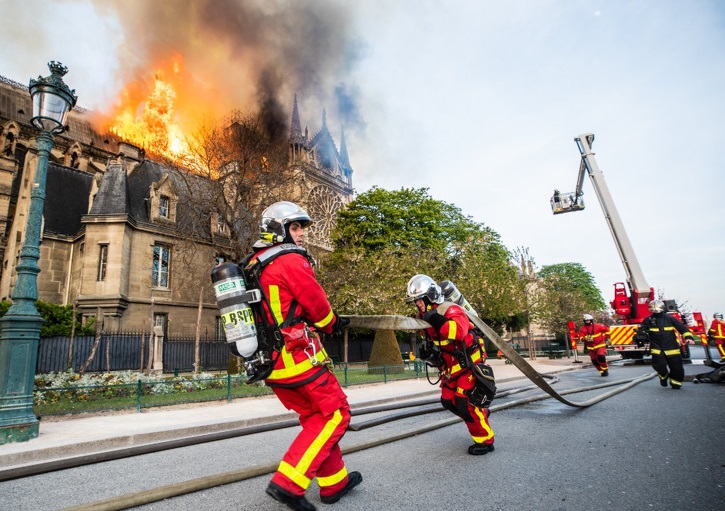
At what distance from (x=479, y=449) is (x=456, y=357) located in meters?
0.99

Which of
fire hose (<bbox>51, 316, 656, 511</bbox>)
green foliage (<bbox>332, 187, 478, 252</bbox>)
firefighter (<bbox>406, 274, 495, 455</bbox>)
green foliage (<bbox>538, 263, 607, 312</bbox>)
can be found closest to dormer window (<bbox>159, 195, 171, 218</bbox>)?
green foliage (<bbox>332, 187, 478, 252</bbox>)

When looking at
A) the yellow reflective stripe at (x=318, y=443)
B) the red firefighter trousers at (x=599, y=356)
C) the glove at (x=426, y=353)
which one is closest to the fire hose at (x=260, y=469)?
the glove at (x=426, y=353)

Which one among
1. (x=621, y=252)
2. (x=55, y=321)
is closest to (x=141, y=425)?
(x=55, y=321)

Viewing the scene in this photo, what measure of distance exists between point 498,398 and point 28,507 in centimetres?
818

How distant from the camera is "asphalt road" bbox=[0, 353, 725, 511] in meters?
3.22

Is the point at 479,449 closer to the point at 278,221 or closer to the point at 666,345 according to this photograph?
the point at 278,221

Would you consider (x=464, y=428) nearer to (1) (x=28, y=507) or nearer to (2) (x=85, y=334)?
(1) (x=28, y=507)

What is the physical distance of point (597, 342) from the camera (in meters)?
14.0

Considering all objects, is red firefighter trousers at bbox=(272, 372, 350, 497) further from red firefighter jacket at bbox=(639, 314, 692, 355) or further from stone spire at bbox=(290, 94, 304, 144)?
stone spire at bbox=(290, 94, 304, 144)

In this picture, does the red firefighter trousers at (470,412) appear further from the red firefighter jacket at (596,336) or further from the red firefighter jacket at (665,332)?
the red firefighter jacket at (596,336)

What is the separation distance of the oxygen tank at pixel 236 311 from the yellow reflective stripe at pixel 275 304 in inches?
7.7

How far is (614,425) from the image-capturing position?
230 inches

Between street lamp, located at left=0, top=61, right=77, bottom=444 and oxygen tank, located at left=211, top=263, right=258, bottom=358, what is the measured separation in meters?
5.17

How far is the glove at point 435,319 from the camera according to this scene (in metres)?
4.73
